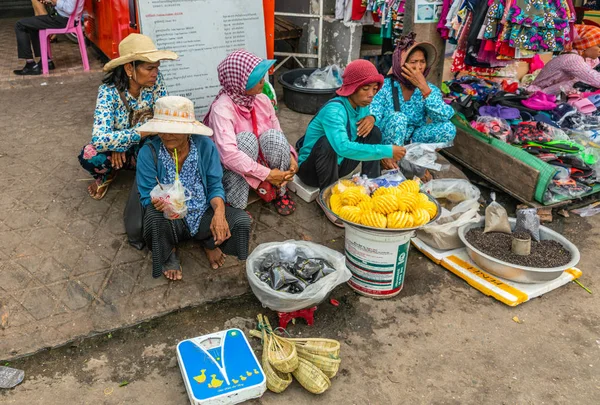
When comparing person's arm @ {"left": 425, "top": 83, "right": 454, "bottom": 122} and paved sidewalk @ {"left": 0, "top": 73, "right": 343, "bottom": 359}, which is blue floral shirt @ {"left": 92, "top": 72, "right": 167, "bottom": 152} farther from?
person's arm @ {"left": 425, "top": 83, "right": 454, "bottom": 122}

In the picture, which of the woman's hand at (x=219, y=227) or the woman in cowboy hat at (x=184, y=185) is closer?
the woman in cowboy hat at (x=184, y=185)

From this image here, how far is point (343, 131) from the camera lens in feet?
11.9

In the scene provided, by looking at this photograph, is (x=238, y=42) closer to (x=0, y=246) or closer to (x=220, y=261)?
(x=220, y=261)

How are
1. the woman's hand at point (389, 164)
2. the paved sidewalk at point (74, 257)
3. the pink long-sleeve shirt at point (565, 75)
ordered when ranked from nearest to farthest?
the paved sidewalk at point (74, 257), the woman's hand at point (389, 164), the pink long-sleeve shirt at point (565, 75)

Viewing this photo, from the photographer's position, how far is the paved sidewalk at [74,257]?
115 inches

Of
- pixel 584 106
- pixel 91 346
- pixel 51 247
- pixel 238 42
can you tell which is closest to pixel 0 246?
pixel 51 247

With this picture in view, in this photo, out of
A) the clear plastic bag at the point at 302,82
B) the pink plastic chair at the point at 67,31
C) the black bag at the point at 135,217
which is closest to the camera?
the black bag at the point at 135,217

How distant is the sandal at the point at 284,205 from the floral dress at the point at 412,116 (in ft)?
3.15

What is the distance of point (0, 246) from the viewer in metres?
3.38

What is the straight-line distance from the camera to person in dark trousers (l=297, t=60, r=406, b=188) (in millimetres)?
3547

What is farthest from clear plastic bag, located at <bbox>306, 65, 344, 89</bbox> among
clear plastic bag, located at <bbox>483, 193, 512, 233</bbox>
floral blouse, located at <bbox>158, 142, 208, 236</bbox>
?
floral blouse, located at <bbox>158, 142, 208, 236</bbox>

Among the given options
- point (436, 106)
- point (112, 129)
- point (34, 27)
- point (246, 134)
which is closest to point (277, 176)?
point (246, 134)

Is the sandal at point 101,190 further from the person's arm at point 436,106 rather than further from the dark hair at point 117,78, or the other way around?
the person's arm at point 436,106

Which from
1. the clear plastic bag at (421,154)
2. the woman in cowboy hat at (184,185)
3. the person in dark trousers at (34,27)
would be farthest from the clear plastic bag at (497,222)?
the person in dark trousers at (34,27)
